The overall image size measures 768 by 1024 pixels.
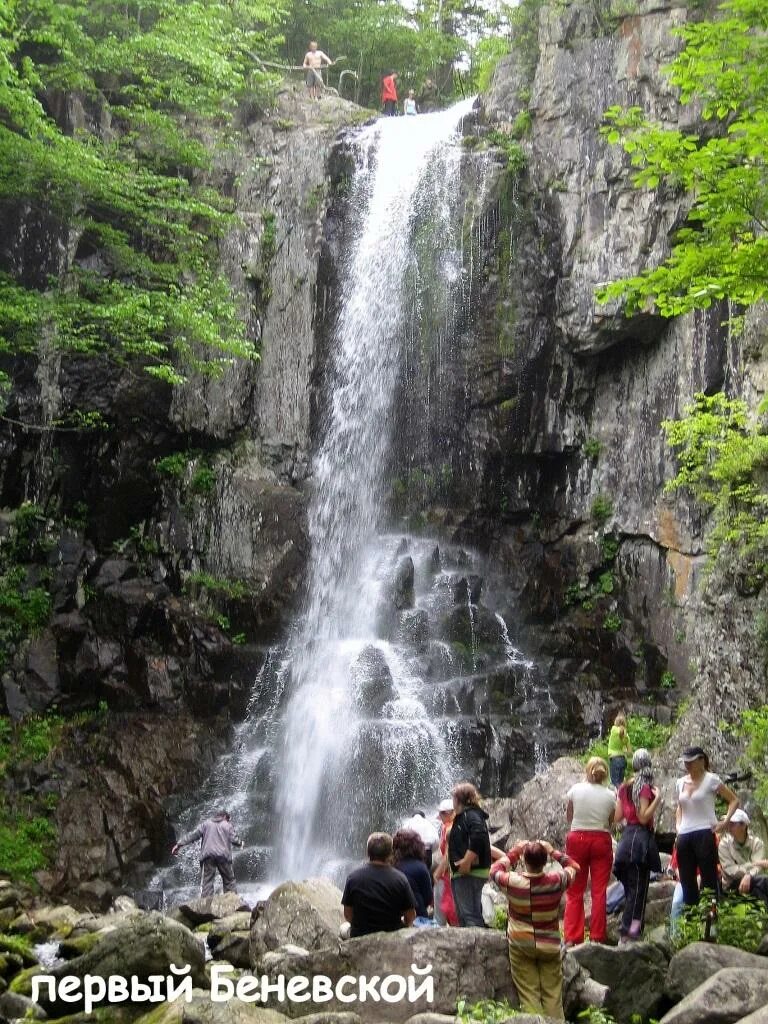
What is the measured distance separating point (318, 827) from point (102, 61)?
14.9 m

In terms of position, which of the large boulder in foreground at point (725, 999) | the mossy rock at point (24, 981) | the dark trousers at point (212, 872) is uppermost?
the large boulder in foreground at point (725, 999)

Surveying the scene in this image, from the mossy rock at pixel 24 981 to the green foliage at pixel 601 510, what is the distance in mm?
13700

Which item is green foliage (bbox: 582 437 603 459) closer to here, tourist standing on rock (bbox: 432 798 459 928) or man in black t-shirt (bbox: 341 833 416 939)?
tourist standing on rock (bbox: 432 798 459 928)

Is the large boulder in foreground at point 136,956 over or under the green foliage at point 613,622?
under

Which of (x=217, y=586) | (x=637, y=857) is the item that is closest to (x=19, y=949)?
(x=637, y=857)

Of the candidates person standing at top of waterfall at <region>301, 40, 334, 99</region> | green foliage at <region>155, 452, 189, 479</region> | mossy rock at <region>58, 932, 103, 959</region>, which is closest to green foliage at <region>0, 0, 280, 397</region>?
green foliage at <region>155, 452, 189, 479</region>

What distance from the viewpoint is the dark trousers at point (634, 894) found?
7.22 metres

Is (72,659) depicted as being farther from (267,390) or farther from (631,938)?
(631,938)

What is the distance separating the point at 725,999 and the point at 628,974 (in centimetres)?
115

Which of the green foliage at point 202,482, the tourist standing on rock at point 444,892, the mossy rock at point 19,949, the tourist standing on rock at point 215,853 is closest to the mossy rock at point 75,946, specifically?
the mossy rock at point 19,949

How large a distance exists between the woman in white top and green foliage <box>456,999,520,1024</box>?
6.90 feet

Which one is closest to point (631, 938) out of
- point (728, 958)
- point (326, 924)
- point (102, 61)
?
point (728, 958)

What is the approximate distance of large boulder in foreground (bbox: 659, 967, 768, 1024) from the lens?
5.09 m

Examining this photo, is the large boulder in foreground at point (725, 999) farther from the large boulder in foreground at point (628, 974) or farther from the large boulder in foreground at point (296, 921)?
the large boulder in foreground at point (296, 921)
